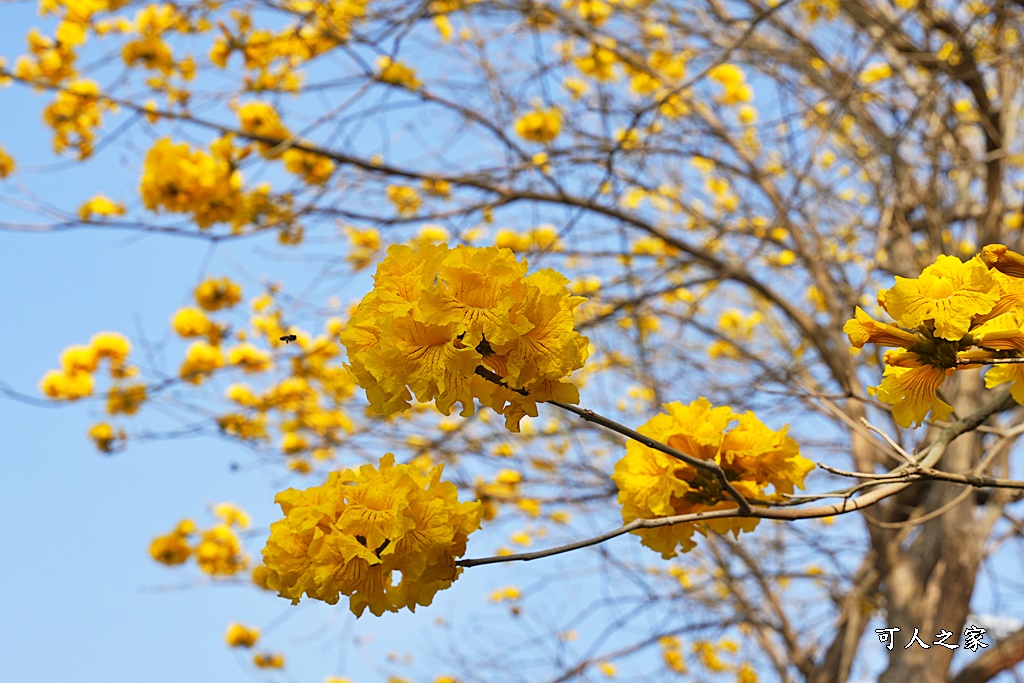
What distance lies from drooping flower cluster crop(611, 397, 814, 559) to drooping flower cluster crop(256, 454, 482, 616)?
12.2 inches

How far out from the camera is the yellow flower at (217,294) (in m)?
4.68

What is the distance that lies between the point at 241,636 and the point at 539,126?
14.6 ft

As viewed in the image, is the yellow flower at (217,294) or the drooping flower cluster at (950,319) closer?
the drooping flower cluster at (950,319)

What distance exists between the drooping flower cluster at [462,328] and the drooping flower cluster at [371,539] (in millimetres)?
190

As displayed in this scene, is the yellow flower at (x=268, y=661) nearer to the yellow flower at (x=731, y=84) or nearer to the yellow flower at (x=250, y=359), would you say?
the yellow flower at (x=250, y=359)

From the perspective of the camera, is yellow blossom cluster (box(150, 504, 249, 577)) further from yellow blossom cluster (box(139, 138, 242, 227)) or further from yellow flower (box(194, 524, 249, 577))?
yellow blossom cluster (box(139, 138, 242, 227))

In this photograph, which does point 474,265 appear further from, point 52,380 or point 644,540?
point 52,380

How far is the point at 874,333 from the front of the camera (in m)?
1.32

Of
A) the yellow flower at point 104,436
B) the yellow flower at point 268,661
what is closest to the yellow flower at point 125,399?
the yellow flower at point 104,436

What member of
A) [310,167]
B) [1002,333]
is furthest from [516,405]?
A: [310,167]

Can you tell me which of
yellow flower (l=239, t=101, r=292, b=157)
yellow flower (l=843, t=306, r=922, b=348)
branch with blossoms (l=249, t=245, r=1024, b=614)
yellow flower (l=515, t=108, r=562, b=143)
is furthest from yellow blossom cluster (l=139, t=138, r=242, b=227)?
yellow flower (l=843, t=306, r=922, b=348)

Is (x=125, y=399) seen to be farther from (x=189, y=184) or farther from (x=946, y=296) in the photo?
(x=946, y=296)

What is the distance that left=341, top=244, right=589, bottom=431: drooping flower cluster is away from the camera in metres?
1.12

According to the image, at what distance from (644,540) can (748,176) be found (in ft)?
12.8
